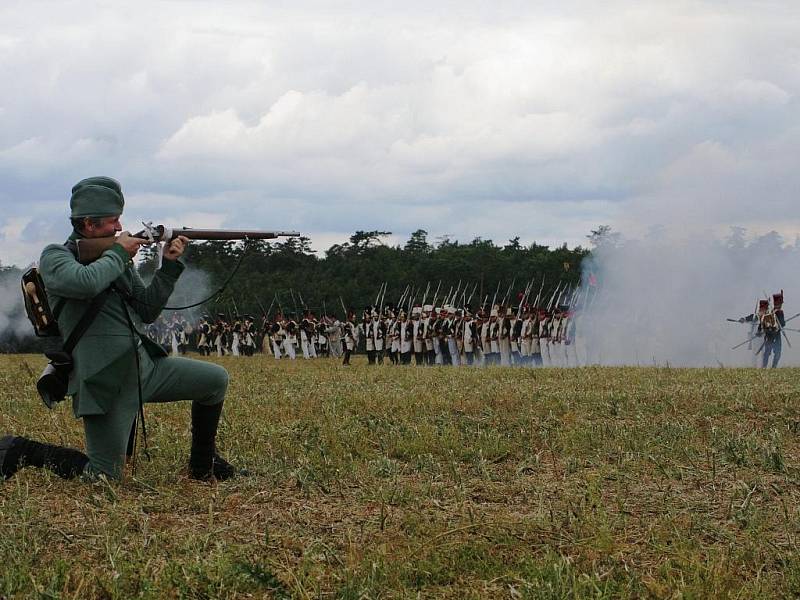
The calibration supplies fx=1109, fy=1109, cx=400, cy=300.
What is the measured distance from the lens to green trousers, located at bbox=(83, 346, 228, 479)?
6.68 metres

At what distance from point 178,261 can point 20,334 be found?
172 ft

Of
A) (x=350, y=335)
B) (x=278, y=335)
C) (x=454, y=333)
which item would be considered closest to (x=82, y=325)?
(x=454, y=333)

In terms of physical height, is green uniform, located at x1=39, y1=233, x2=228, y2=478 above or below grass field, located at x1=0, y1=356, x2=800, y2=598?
above

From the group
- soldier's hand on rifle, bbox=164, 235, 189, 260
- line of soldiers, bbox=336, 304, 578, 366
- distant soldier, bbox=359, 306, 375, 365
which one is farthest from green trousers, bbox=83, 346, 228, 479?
distant soldier, bbox=359, 306, 375, 365

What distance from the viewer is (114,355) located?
6.64 meters

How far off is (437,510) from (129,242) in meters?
2.48

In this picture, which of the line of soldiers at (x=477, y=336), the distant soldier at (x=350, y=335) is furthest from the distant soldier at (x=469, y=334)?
the distant soldier at (x=350, y=335)

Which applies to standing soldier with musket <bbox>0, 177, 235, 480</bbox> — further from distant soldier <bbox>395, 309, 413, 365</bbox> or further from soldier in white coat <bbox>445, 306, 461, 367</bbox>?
distant soldier <bbox>395, 309, 413, 365</bbox>

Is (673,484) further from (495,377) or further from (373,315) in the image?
(373,315)

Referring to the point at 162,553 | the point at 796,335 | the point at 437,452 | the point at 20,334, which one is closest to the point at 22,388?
the point at 437,452

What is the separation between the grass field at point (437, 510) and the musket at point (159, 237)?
1393 millimetres

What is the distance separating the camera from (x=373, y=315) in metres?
36.7

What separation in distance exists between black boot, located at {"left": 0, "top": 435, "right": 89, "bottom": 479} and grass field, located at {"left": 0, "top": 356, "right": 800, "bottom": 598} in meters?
0.13

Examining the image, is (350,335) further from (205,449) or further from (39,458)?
(39,458)
